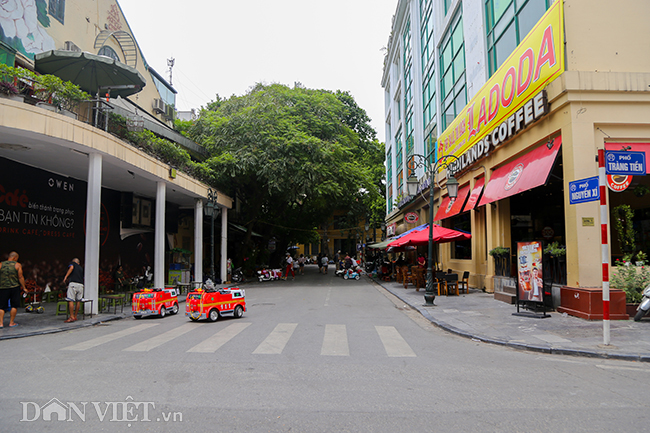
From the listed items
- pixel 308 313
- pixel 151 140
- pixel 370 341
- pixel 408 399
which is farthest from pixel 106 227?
pixel 408 399

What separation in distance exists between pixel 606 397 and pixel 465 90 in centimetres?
1829

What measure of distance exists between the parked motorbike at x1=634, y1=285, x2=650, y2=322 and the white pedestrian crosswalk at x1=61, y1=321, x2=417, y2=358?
5.81 meters

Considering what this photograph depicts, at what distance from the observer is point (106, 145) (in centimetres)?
1373

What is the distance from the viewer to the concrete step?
1384 cm

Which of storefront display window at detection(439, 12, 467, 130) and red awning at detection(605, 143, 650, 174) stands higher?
storefront display window at detection(439, 12, 467, 130)

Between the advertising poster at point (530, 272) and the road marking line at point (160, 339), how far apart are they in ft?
29.7

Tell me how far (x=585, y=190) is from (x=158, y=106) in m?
27.2

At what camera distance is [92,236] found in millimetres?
13078

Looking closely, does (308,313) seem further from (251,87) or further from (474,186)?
(251,87)

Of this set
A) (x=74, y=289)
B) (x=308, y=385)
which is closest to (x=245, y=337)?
(x=308, y=385)

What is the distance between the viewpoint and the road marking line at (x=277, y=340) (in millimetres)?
7664

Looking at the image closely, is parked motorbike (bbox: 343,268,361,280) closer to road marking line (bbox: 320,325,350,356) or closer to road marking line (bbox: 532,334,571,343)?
road marking line (bbox: 320,325,350,356)

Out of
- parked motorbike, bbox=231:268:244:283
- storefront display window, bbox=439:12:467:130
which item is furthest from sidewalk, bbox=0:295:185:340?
storefront display window, bbox=439:12:467:130

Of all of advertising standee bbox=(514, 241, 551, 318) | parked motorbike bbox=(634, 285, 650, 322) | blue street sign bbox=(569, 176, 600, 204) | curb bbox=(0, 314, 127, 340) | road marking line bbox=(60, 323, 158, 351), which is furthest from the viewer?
advertising standee bbox=(514, 241, 551, 318)
